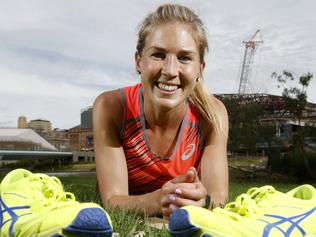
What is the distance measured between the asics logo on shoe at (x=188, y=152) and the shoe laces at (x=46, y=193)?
3.86 ft

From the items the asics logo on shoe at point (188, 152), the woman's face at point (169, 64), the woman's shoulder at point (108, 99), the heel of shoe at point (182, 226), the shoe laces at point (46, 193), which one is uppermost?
the woman's face at point (169, 64)

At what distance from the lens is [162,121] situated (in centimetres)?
355

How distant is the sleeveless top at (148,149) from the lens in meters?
3.58

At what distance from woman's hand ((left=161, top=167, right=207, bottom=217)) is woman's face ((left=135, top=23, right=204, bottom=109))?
76cm

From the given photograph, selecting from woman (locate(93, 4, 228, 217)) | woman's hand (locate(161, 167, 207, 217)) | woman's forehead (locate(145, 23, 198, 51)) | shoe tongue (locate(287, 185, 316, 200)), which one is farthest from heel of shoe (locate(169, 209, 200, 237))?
woman's forehead (locate(145, 23, 198, 51))

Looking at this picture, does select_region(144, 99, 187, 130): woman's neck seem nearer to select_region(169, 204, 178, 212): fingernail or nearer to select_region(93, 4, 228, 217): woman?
select_region(93, 4, 228, 217): woman

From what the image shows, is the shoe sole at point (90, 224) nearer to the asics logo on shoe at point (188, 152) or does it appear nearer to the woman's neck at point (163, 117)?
the woman's neck at point (163, 117)

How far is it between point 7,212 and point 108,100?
4.89 ft

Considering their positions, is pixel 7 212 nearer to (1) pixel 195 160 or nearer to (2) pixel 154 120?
(2) pixel 154 120

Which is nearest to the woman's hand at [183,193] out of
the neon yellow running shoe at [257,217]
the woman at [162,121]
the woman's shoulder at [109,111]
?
the neon yellow running shoe at [257,217]

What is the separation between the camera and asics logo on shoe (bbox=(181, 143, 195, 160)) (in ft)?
11.9

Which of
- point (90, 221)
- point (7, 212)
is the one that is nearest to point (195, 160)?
point (7, 212)

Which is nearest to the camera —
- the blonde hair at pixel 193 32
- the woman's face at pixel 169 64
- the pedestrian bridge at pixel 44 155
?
the woman's face at pixel 169 64

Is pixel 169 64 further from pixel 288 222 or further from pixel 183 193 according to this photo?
pixel 288 222
